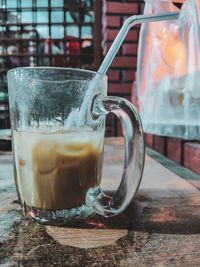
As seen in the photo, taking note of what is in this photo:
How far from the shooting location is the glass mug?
385 mm

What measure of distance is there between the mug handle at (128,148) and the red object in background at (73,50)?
8.41 feet

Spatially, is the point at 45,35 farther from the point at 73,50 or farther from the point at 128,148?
the point at 128,148

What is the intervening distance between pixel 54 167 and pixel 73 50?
8.67 ft

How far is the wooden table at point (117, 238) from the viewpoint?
296mm

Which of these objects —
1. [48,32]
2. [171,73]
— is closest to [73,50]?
[48,32]

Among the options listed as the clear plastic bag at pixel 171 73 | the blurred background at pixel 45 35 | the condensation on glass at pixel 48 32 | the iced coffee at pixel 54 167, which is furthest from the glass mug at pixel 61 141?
the condensation on glass at pixel 48 32

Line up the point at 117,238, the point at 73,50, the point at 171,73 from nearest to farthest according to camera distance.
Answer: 1. the point at 117,238
2. the point at 171,73
3. the point at 73,50

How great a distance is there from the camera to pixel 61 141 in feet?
1.27

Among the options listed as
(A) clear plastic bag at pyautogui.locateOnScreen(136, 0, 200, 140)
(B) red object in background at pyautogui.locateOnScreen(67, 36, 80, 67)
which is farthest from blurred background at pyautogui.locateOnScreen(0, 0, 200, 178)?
(A) clear plastic bag at pyautogui.locateOnScreen(136, 0, 200, 140)

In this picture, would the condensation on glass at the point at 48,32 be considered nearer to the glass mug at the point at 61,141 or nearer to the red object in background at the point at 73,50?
the red object in background at the point at 73,50

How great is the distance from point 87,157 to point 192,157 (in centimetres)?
56

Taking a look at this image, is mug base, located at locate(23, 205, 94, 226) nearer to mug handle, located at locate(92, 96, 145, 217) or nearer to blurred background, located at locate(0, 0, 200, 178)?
mug handle, located at locate(92, 96, 145, 217)

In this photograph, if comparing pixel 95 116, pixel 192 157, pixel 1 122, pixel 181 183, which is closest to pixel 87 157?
pixel 95 116

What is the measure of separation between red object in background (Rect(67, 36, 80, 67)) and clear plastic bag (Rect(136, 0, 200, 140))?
1788mm
